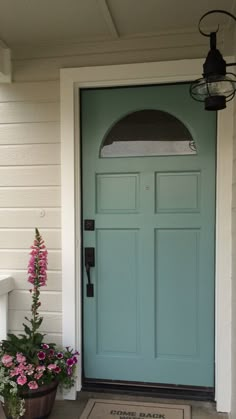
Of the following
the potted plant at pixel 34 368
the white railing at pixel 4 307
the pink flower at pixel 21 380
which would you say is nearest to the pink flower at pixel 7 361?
the potted plant at pixel 34 368

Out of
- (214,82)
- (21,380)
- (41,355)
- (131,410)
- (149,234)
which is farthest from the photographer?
(149,234)

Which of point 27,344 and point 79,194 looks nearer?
point 27,344

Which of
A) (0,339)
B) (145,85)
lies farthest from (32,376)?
(145,85)

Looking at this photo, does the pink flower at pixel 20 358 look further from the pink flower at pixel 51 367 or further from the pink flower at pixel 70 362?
the pink flower at pixel 70 362

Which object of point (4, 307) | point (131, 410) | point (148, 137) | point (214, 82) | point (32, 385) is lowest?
point (131, 410)

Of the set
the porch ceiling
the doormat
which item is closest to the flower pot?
the doormat

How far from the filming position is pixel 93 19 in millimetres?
2242

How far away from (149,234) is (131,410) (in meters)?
1.10

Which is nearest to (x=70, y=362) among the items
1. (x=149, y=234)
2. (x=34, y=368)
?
(x=34, y=368)

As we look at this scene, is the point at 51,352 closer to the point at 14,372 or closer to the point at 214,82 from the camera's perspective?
the point at 14,372

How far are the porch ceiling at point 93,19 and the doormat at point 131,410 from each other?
2.32 metres

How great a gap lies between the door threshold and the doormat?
81 mm

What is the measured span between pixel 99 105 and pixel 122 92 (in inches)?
6.8

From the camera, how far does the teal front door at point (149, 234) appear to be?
247 centimetres
